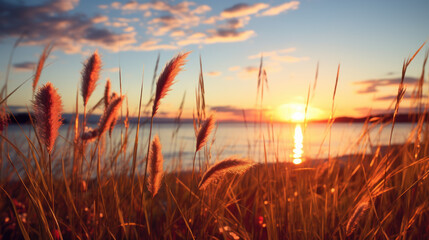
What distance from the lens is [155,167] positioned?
126cm

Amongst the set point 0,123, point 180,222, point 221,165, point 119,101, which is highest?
point 119,101

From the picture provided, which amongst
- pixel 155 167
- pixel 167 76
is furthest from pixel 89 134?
pixel 167 76

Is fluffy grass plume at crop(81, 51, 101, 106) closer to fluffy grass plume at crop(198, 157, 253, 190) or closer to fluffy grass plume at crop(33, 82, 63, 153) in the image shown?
fluffy grass plume at crop(33, 82, 63, 153)

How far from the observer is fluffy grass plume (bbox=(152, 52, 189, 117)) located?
1163 mm

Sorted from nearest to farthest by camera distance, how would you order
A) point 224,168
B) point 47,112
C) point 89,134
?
point 47,112 → point 224,168 → point 89,134

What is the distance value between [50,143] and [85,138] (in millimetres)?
786

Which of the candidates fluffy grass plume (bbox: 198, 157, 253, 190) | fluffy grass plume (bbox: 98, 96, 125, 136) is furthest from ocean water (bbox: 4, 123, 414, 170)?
fluffy grass plume (bbox: 98, 96, 125, 136)

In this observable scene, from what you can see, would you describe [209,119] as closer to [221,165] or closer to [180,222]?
[221,165]

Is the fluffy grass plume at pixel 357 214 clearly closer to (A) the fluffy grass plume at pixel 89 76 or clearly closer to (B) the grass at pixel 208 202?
(B) the grass at pixel 208 202

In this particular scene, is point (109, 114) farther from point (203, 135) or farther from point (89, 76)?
point (203, 135)

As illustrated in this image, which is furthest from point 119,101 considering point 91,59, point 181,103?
point 181,103

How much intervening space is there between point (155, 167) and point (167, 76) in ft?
1.23

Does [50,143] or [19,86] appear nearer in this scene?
[50,143]

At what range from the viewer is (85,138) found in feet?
6.06
